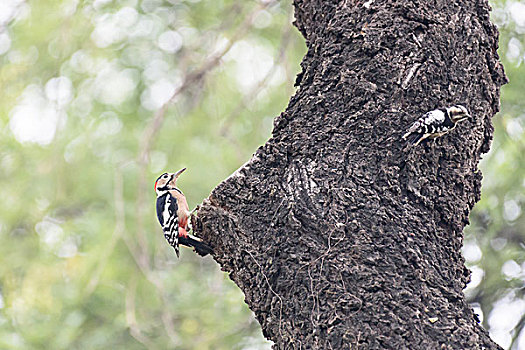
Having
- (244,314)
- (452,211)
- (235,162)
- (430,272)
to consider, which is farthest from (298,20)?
(244,314)

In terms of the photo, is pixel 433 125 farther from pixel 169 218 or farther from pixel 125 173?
pixel 125 173

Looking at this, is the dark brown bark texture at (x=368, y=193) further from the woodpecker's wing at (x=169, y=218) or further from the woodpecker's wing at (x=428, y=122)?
the woodpecker's wing at (x=169, y=218)

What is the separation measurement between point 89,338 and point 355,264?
426 centimetres

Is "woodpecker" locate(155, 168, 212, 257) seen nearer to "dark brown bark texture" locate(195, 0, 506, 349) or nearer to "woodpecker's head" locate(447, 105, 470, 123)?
"dark brown bark texture" locate(195, 0, 506, 349)

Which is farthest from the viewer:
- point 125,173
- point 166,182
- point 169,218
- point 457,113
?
point 125,173

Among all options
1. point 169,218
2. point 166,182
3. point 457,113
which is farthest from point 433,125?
point 166,182

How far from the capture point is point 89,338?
602cm

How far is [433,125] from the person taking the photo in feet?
8.14

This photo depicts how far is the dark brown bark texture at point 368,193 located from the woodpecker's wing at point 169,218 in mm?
1339

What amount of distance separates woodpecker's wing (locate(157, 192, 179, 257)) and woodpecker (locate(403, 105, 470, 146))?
1.88 meters

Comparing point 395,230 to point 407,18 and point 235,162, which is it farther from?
point 235,162

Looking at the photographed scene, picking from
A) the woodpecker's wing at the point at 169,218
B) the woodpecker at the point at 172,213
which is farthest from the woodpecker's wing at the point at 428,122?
the woodpecker's wing at the point at 169,218

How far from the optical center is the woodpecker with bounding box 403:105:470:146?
247 cm

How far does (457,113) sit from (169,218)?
7.49 ft
